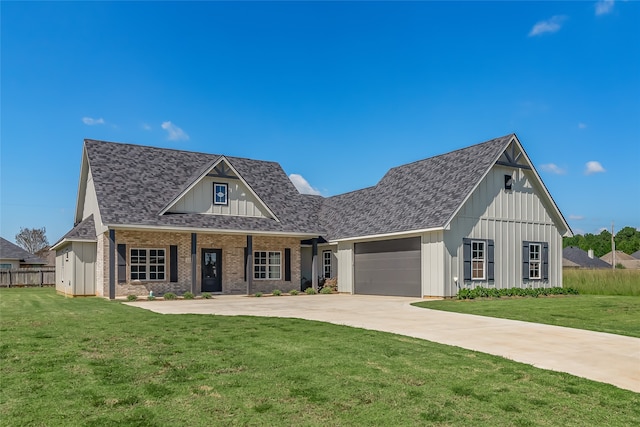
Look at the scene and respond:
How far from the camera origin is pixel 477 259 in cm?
2169

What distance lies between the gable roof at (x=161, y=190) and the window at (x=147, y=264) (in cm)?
166

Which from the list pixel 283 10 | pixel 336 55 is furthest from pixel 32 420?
pixel 336 55

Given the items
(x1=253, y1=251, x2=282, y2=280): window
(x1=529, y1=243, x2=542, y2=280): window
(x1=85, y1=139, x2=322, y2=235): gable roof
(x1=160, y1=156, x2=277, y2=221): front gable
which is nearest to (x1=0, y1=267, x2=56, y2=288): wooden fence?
(x1=85, y1=139, x2=322, y2=235): gable roof

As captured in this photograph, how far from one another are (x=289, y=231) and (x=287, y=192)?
4535 millimetres

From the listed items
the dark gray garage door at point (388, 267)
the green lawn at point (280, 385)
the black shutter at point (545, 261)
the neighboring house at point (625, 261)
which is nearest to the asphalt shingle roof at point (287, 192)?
the dark gray garage door at point (388, 267)

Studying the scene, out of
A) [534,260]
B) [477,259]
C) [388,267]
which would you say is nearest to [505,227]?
[477,259]

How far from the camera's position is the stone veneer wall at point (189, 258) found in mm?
21922

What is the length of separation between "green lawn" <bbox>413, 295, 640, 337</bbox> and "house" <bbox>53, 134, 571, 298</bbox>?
4151 millimetres

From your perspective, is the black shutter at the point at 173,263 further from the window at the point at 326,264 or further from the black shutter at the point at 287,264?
the window at the point at 326,264

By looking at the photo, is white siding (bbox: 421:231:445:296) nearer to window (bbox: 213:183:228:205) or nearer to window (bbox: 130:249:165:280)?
window (bbox: 213:183:228:205)

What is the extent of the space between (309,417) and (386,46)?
1715cm

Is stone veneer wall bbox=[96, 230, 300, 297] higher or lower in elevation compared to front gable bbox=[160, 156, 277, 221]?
lower

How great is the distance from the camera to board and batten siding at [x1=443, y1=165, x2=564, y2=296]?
69.1ft

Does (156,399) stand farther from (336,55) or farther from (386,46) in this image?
(336,55)
